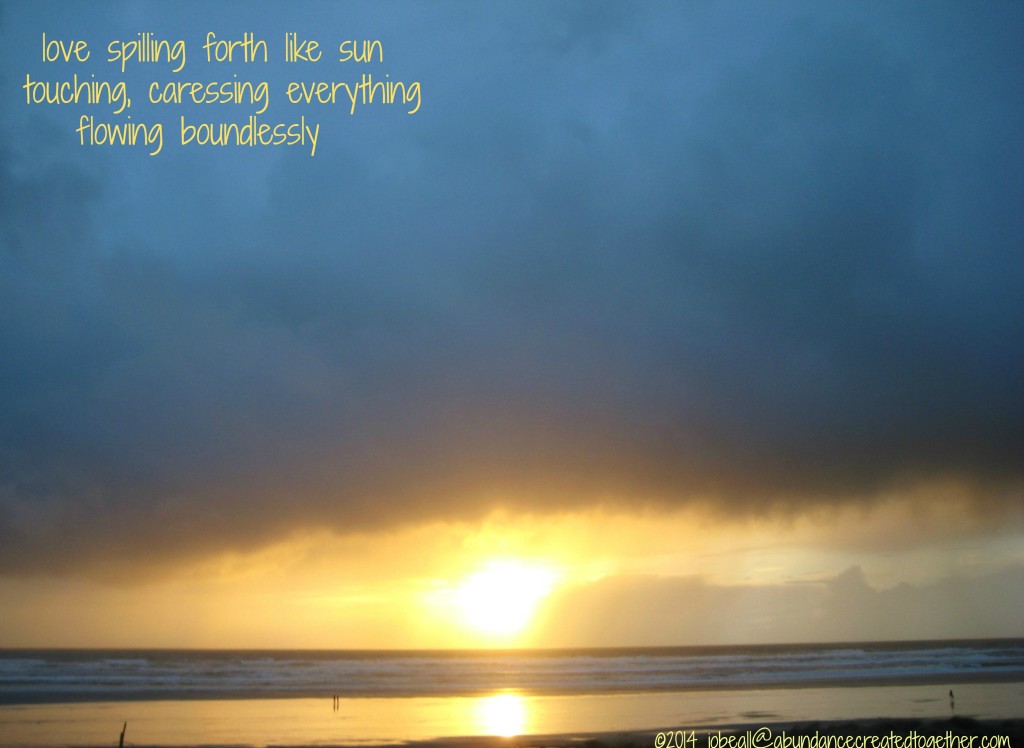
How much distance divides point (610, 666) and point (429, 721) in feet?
129

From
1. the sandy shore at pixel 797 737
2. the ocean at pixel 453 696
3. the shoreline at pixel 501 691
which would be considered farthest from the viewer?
the shoreline at pixel 501 691

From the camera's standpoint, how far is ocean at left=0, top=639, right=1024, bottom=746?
2739 centimetres

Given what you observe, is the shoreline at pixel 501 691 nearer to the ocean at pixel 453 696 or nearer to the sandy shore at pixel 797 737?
the ocean at pixel 453 696

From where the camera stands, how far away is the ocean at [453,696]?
2739cm

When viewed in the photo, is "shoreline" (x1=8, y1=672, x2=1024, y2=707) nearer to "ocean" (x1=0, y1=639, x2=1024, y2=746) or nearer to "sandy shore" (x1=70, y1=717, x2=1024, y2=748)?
"ocean" (x1=0, y1=639, x2=1024, y2=746)

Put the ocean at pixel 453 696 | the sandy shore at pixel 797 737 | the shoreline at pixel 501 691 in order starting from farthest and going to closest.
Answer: the shoreline at pixel 501 691 < the ocean at pixel 453 696 < the sandy shore at pixel 797 737

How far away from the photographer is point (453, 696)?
42375 millimetres

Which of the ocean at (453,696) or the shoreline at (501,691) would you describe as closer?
the ocean at (453,696)

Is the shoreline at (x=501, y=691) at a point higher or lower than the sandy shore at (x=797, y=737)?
higher

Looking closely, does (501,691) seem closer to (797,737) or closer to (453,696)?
(453,696)

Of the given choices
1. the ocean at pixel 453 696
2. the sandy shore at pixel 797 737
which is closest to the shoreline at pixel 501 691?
the ocean at pixel 453 696

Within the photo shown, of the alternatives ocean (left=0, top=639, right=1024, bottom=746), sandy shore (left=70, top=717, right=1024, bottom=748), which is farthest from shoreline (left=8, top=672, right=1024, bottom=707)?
sandy shore (left=70, top=717, right=1024, bottom=748)

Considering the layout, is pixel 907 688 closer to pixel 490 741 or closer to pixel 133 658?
pixel 490 741

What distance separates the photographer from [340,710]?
3388cm
